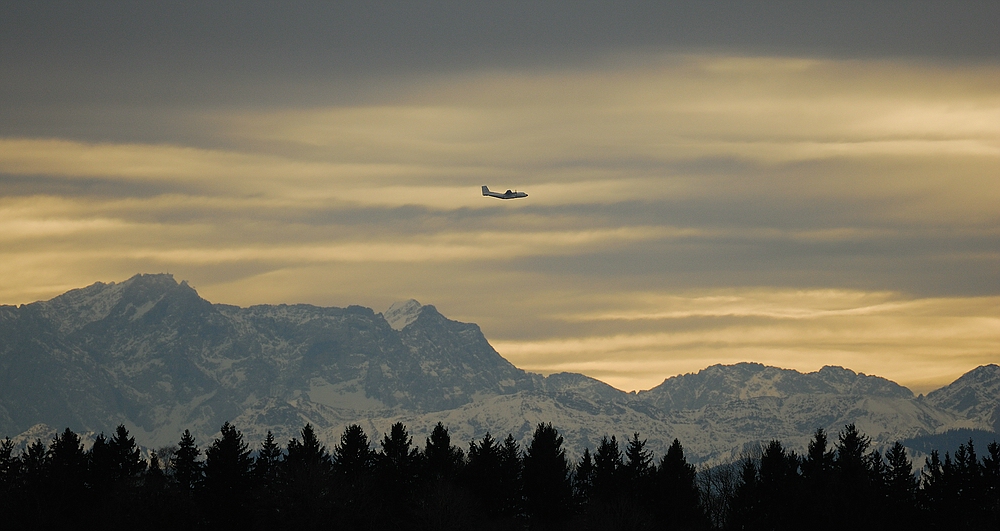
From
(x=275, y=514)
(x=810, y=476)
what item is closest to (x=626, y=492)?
(x=810, y=476)

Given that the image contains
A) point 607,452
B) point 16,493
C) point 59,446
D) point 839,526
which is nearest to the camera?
point 839,526

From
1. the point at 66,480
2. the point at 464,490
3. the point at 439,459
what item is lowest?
the point at 464,490

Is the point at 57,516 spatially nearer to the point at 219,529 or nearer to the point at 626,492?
the point at 219,529

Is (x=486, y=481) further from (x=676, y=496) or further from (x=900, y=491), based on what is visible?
(x=900, y=491)

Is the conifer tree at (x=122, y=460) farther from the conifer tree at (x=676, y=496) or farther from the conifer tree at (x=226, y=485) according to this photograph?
the conifer tree at (x=676, y=496)

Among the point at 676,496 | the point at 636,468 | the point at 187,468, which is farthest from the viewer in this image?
the point at 636,468

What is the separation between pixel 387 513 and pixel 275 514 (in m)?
15.7

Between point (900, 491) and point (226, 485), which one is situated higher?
point (226, 485)

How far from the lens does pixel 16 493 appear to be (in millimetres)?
149625

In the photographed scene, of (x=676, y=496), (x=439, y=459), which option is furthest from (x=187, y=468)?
(x=676, y=496)

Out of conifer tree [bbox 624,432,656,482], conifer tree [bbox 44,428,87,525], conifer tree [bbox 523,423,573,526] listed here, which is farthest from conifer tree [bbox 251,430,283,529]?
conifer tree [bbox 624,432,656,482]

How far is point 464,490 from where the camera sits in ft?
530

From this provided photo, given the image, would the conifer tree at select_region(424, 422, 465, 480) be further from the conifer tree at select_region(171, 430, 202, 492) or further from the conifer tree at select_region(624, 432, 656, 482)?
the conifer tree at select_region(171, 430, 202, 492)

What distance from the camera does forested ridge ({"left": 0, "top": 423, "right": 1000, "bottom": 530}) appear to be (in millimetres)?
144250
